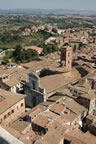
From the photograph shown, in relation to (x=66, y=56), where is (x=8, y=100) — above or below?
below

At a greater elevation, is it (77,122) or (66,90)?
(66,90)

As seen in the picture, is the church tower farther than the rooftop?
Yes

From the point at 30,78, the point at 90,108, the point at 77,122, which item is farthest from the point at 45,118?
the point at 30,78

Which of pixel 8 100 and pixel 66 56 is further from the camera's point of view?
pixel 66 56

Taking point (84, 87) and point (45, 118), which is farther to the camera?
point (84, 87)

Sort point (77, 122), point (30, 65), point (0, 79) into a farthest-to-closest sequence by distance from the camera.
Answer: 1. point (30, 65)
2. point (0, 79)
3. point (77, 122)

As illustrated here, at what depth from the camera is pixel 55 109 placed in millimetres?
20469

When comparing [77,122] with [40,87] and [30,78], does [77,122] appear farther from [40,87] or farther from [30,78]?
[30,78]

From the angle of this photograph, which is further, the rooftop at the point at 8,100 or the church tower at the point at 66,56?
the church tower at the point at 66,56

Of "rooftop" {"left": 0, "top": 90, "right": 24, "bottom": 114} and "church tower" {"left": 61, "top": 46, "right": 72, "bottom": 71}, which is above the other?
"church tower" {"left": 61, "top": 46, "right": 72, "bottom": 71}

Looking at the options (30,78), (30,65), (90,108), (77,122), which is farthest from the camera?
(30,65)

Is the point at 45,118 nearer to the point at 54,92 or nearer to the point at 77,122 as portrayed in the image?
the point at 77,122

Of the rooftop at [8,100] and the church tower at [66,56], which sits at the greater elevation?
the church tower at [66,56]

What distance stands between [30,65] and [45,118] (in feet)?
85.6
